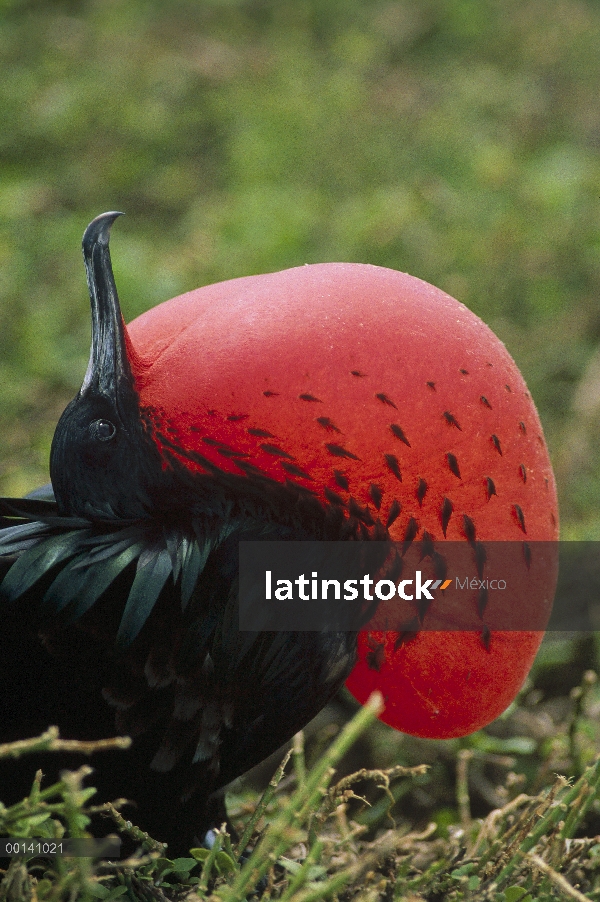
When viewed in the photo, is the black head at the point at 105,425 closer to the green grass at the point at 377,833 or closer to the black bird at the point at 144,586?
the black bird at the point at 144,586

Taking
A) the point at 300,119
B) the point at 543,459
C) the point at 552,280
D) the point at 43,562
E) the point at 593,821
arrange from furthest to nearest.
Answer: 1. the point at 300,119
2. the point at 552,280
3. the point at 593,821
4. the point at 543,459
5. the point at 43,562

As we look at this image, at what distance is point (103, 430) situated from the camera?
122 cm

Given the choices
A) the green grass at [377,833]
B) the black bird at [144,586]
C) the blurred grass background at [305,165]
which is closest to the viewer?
the green grass at [377,833]

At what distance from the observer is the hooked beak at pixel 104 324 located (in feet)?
3.98

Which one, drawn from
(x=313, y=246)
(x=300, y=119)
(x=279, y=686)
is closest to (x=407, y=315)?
(x=279, y=686)

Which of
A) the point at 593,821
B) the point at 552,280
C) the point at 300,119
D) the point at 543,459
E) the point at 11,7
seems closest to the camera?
the point at 543,459

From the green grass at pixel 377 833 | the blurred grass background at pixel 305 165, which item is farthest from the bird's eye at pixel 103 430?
the blurred grass background at pixel 305 165

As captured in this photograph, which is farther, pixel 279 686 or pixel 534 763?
pixel 534 763

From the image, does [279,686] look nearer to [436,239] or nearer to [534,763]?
[534,763]

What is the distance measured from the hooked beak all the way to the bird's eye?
0.03 m

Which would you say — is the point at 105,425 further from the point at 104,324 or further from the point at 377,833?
the point at 377,833

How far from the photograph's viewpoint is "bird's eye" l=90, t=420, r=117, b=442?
1.22m

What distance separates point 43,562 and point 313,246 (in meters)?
2.01

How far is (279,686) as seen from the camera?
1.26 meters
